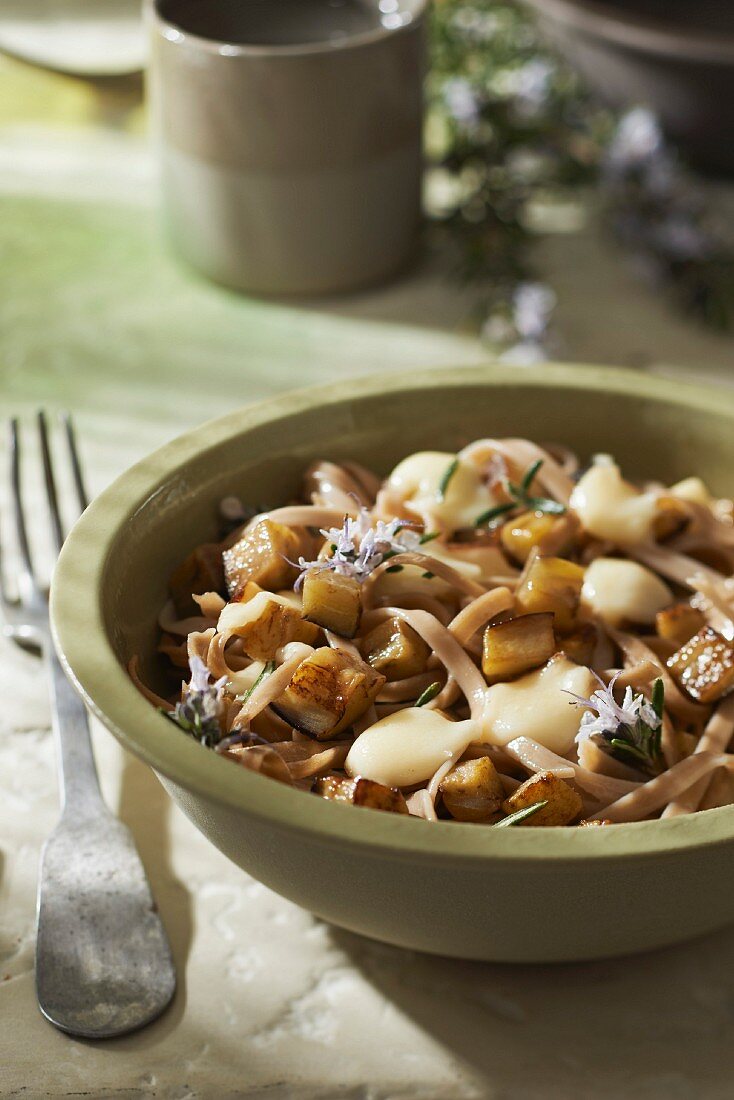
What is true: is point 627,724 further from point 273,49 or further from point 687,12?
point 687,12

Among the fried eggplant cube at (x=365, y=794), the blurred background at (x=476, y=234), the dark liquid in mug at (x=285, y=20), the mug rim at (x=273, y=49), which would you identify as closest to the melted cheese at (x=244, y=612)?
the fried eggplant cube at (x=365, y=794)

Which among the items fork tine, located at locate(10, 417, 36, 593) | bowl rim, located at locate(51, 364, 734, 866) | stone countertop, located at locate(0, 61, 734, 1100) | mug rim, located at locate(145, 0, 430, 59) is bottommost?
stone countertop, located at locate(0, 61, 734, 1100)

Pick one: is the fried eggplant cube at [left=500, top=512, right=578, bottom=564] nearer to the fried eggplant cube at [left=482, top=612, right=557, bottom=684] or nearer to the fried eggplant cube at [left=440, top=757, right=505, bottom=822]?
the fried eggplant cube at [left=482, top=612, right=557, bottom=684]

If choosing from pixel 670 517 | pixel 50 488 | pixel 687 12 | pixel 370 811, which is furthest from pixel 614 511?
pixel 687 12

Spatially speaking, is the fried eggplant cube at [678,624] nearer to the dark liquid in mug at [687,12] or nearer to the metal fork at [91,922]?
the metal fork at [91,922]

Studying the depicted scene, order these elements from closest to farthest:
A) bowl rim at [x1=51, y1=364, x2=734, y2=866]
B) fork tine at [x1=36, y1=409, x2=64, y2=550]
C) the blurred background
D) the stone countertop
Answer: bowl rim at [x1=51, y1=364, x2=734, y2=866]
the stone countertop
fork tine at [x1=36, y1=409, x2=64, y2=550]
the blurred background

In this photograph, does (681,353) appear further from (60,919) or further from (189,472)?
(60,919)

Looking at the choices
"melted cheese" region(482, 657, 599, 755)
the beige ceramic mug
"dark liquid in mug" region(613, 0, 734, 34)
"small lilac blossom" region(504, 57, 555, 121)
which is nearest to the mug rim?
the beige ceramic mug
